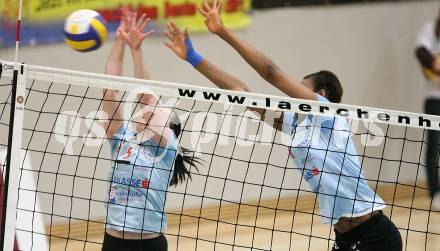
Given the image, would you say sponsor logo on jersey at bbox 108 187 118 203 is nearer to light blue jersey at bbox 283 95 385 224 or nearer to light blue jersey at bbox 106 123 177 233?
light blue jersey at bbox 106 123 177 233

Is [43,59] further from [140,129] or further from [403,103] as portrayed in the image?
[403,103]

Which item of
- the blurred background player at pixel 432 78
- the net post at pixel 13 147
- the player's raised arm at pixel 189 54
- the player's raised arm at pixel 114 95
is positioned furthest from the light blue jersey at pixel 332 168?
the blurred background player at pixel 432 78

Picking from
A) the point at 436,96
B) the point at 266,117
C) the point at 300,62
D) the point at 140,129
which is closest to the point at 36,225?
the point at 140,129

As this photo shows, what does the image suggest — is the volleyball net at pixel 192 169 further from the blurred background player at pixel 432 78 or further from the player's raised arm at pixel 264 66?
the blurred background player at pixel 432 78

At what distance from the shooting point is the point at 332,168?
4766mm

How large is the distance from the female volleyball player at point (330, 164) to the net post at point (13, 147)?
35.1 inches

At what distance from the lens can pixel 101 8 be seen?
6.98 m

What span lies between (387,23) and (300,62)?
3.37 ft

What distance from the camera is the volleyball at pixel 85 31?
489 centimetres

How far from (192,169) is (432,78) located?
230 cm

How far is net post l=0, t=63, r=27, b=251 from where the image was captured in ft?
14.8

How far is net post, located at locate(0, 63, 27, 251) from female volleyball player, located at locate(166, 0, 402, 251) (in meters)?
0.89

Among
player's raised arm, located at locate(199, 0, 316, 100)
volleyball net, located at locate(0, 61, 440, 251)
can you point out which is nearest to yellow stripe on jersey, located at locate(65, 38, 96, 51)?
volleyball net, located at locate(0, 61, 440, 251)

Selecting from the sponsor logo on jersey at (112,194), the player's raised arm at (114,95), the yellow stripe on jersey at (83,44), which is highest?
the yellow stripe on jersey at (83,44)
